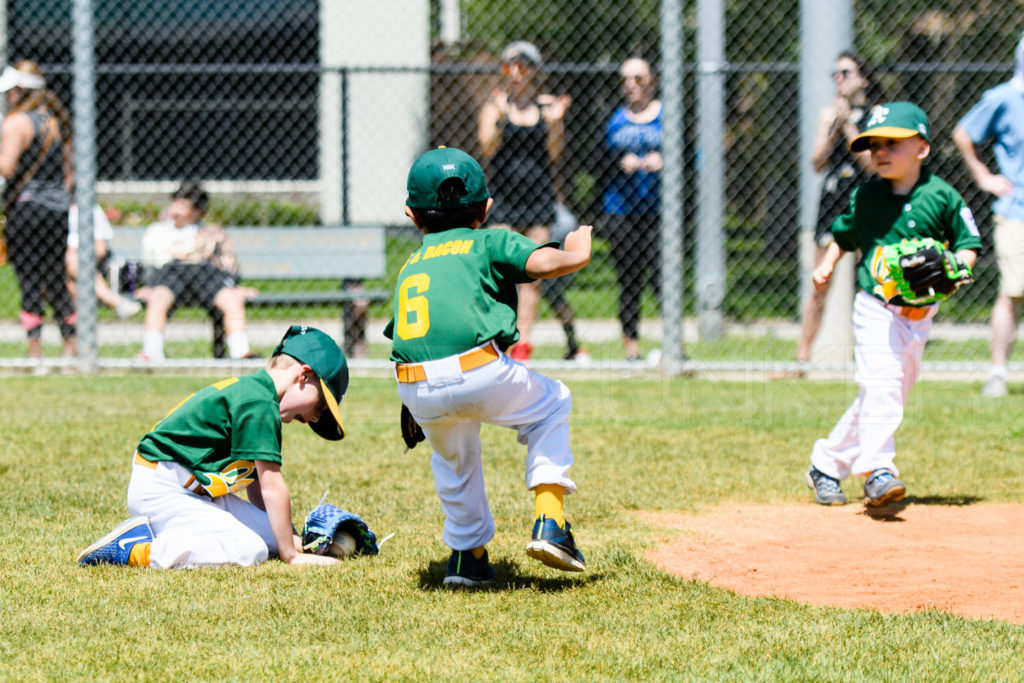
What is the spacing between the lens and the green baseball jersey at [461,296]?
3.77m

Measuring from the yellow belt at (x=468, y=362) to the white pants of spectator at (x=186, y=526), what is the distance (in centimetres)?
92

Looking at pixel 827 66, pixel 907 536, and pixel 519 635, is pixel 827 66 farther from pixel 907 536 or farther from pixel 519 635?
pixel 519 635

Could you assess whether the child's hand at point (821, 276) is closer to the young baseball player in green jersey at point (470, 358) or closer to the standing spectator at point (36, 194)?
the young baseball player in green jersey at point (470, 358)

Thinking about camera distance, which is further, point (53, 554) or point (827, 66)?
point (827, 66)

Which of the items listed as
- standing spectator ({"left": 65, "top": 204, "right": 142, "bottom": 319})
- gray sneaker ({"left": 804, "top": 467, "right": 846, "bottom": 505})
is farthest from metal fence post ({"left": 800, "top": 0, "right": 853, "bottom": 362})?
standing spectator ({"left": 65, "top": 204, "right": 142, "bottom": 319})

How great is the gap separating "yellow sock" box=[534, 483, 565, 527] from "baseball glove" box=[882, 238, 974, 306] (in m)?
1.83

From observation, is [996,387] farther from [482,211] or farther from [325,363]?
[325,363]

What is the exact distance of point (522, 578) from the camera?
4078 mm

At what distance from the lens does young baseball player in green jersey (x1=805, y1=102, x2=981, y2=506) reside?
504cm

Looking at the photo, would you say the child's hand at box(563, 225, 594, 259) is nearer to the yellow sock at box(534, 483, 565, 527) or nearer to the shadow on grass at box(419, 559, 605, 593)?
the yellow sock at box(534, 483, 565, 527)

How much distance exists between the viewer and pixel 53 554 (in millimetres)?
4270

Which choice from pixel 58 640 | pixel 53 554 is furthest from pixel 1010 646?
pixel 53 554

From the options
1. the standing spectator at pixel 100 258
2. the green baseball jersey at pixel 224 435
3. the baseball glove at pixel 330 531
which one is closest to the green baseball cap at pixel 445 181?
the green baseball jersey at pixel 224 435

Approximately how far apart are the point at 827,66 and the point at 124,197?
1047 centimetres
